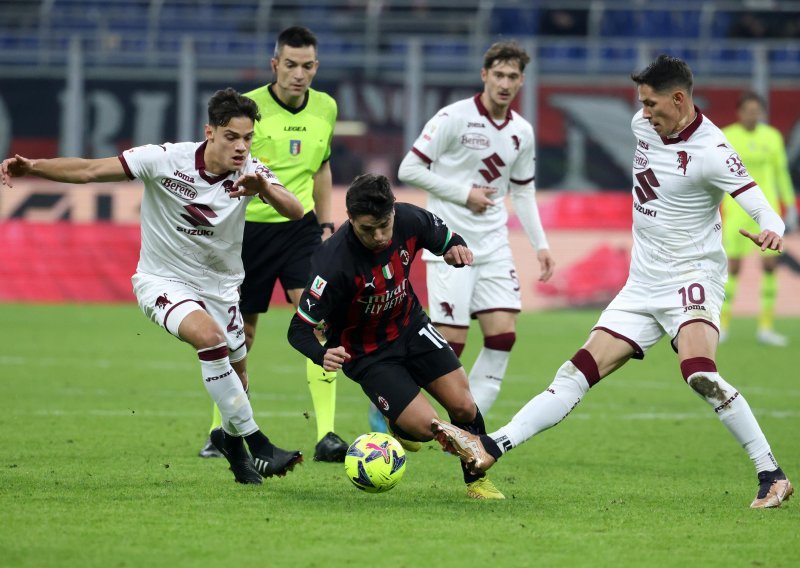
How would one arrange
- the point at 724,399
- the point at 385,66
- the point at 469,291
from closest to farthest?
1. the point at 724,399
2. the point at 469,291
3. the point at 385,66

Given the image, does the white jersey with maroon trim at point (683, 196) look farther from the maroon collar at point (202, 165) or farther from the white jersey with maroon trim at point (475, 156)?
the maroon collar at point (202, 165)

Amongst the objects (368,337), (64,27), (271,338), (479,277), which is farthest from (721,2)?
(368,337)

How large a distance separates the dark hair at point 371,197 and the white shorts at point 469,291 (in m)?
2.33

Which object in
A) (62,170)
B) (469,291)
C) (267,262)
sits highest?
(62,170)

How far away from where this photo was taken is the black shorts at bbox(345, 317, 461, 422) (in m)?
6.34

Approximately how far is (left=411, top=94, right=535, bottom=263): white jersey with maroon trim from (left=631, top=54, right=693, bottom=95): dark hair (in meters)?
2.16

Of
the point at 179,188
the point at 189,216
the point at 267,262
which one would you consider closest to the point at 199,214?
the point at 189,216

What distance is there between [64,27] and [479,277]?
19.0m

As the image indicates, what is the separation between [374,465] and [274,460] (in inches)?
25.1

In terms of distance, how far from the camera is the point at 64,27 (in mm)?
25156

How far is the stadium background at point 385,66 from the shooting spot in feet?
75.9

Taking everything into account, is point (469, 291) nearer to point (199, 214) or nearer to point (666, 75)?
point (199, 214)

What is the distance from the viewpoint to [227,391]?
646 cm

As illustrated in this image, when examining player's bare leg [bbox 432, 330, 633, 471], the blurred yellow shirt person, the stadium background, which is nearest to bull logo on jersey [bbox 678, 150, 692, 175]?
player's bare leg [bbox 432, 330, 633, 471]
